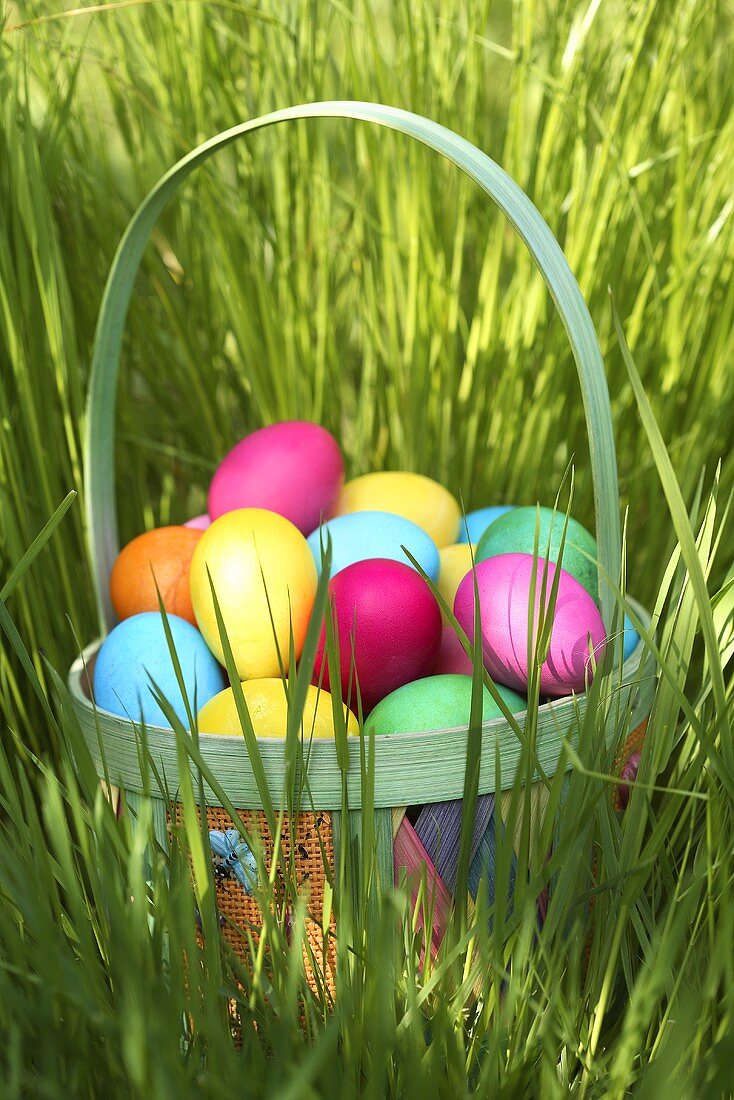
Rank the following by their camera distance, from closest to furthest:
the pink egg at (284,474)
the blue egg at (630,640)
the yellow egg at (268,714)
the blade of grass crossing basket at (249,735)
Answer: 1. the blade of grass crossing basket at (249,735)
2. the yellow egg at (268,714)
3. the blue egg at (630,640)
4. the pink egg at (284,474)

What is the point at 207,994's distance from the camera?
0.61m

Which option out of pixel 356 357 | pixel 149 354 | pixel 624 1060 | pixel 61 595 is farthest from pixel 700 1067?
pixel 356 357

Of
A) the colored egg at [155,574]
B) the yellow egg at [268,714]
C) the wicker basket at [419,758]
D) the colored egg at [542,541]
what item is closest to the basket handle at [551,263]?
the wicker basket at [419,758]

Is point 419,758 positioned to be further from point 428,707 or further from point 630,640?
point 630,640

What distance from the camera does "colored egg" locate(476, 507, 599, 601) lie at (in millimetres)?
928

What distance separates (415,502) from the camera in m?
1.08

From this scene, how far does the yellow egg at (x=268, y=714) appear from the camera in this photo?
790 mm

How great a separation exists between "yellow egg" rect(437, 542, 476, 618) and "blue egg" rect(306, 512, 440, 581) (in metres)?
0.02

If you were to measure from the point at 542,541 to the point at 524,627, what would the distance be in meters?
0.13

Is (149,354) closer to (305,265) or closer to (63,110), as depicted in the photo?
(305,265)

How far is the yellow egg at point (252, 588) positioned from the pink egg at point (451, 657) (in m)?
0.14

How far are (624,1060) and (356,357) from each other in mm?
1198

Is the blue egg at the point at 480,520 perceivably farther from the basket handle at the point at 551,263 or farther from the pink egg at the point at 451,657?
the basket handle at the point at 551,263

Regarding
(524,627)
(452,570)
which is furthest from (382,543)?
(524,627)
